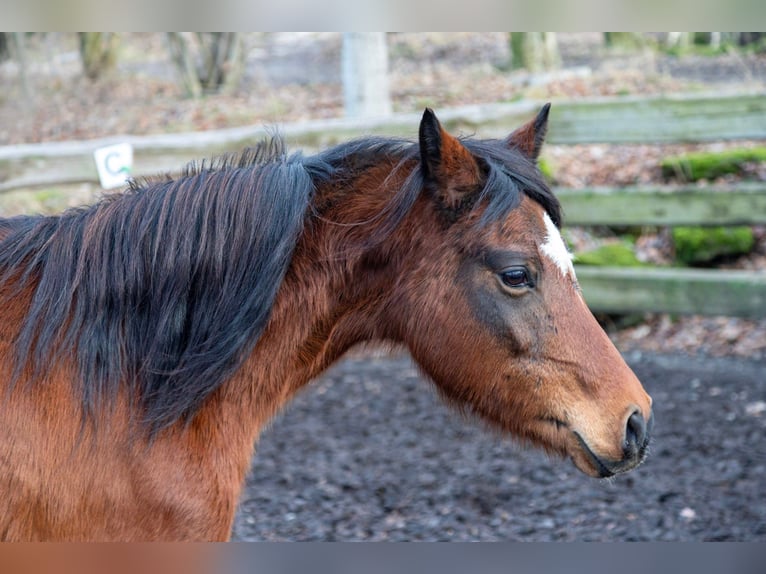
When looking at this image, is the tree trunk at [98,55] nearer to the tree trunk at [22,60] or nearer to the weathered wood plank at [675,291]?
the tree trunk at [22,60]

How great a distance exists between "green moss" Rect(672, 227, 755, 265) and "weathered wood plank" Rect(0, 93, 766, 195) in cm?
120

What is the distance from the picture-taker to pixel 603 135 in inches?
266

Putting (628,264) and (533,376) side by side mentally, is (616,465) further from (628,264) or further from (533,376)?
(628,264)

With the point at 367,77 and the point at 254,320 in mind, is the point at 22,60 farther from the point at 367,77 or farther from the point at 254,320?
the point at 254,320

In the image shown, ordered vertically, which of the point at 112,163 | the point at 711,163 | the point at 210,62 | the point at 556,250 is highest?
the point at 556,250

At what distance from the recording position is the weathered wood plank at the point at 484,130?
6355 millimetres

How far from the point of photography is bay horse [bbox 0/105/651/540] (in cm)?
229

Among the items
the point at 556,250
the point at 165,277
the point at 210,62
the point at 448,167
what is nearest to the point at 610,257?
the point at 556,250

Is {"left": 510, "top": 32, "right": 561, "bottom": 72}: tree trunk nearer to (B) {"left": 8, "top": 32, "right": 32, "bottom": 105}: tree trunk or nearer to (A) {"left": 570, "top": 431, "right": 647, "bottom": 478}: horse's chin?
(B) {"left": 8, "top": 32, "right": 32, "bottom": 105}: tree trunk

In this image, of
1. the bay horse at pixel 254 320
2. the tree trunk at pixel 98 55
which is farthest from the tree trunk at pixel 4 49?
the bay horse at pixel 254 320

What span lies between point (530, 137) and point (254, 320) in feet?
4.00

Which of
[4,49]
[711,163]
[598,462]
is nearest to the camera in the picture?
[598,462]

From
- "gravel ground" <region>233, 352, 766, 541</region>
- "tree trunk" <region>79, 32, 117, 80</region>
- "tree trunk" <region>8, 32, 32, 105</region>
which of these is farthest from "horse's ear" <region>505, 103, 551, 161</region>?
"tree trunk" <region>79, 32, 117, 80</region>

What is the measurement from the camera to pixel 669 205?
22.5ft
